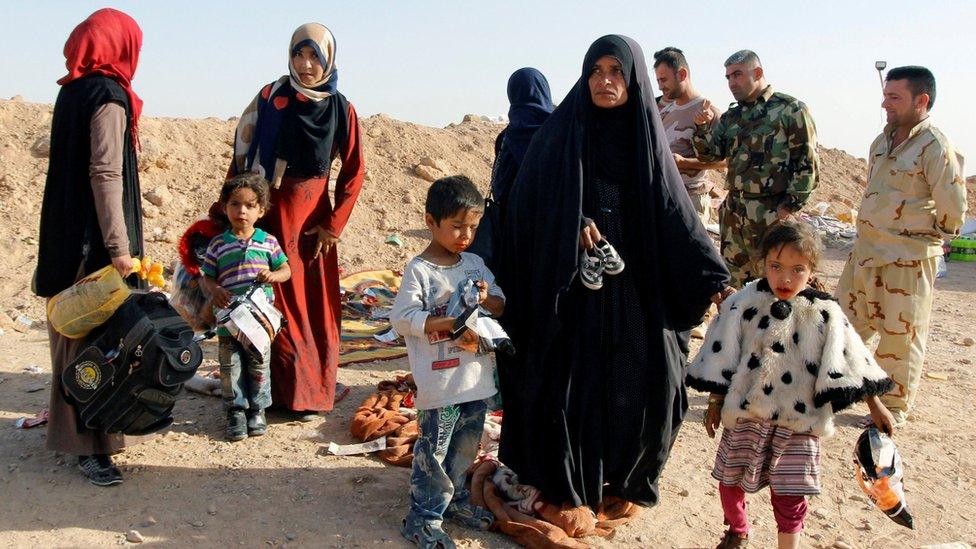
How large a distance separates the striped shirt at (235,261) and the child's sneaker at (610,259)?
1.78m

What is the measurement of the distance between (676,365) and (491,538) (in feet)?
3.34

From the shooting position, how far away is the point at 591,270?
9.87 feet

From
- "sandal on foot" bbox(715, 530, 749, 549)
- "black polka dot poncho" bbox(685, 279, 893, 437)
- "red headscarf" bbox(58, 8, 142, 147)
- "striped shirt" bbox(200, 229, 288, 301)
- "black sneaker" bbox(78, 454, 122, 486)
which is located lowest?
"sandal on foot" bbox(715, 530, 749, 549)

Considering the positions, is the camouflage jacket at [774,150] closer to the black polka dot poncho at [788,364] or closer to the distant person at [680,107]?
the distant person at [680,107]

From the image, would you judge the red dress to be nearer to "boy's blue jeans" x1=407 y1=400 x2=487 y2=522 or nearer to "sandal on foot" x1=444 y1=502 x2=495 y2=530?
"sandal on foot" x1=444 y1=502 x2=495 y2=530

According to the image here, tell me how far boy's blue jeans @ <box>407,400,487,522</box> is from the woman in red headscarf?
1465 millimetres

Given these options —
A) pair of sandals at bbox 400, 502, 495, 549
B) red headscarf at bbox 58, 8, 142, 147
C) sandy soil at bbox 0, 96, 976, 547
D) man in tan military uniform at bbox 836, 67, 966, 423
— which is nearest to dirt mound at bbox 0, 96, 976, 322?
sandy soil at bbox 0, 96, 976, 547

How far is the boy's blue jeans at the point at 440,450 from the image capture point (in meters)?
2.96

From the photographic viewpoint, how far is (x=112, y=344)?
3.36 meters

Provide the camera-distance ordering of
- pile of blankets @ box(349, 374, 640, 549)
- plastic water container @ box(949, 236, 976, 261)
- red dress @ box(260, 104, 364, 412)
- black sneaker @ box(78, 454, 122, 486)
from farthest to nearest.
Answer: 1. plastic water container @ box(949, 236, 976, 261)
2. red dress @ box(260, 104, 364, 412)
3. black sneaker @ box(78, 454, 122, 486)
4. pile of blankets @ box(349, 374, 640, 549)

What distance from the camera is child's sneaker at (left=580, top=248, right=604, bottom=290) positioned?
118 inches

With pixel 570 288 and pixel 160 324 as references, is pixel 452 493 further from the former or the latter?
pixel 160 324

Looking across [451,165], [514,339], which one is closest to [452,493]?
[514,339]

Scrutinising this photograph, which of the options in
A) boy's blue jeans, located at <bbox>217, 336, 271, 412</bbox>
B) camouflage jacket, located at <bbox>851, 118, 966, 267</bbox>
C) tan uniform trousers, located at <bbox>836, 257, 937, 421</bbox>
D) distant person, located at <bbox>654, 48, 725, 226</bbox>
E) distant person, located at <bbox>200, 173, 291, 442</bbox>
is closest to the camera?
distant person, located at <bbox>200, 173, 291, 442</bbox>
